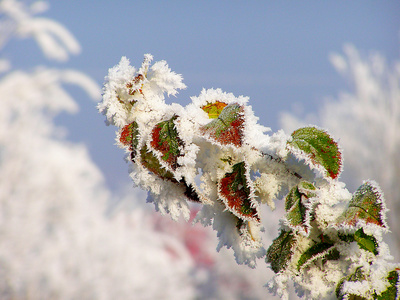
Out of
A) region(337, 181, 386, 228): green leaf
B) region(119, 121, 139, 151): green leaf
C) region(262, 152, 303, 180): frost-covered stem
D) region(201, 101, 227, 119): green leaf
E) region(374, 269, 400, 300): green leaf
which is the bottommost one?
region(374, 269, 400, 300): green leaf

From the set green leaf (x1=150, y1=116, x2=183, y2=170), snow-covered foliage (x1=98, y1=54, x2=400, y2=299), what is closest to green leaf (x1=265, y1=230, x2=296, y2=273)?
snow-covered foliage (x1=98, y1=54, x2=400, y2=299)

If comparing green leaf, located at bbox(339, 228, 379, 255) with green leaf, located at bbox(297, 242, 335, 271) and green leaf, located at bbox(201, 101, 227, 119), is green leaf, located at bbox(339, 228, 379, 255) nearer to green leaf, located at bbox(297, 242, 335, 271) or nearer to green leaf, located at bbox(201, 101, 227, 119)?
green leaf, located at bbox(297, 242, 335, 271)

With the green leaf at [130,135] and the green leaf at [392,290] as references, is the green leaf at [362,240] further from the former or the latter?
the green leaf at [130,135]

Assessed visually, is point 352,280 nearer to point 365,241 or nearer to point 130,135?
point 365,241

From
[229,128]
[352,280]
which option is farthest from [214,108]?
[352,280]

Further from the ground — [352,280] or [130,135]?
[130,135]

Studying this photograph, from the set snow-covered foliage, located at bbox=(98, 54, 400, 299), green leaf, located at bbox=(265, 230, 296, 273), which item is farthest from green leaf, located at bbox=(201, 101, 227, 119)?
green leaf, located at bbox=(265, 230, 296, 273)

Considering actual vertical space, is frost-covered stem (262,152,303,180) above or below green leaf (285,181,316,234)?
above

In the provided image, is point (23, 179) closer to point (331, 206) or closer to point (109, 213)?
point (109, 213)

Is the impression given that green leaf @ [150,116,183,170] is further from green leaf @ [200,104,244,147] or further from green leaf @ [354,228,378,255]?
green leaf @ [354,228,378,255]
